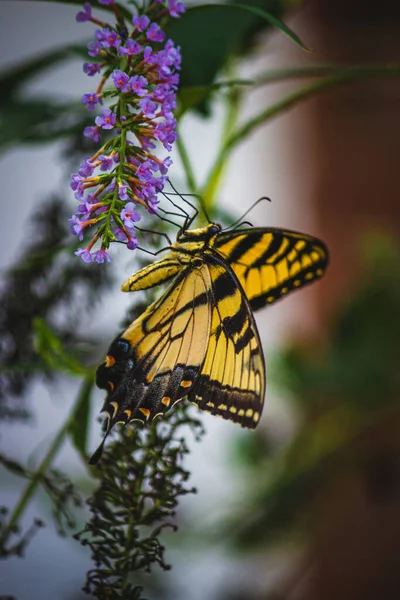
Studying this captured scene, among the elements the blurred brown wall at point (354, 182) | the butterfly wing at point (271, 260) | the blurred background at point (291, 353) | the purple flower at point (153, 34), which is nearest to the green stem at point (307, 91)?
the blurred background at point (291, 353)

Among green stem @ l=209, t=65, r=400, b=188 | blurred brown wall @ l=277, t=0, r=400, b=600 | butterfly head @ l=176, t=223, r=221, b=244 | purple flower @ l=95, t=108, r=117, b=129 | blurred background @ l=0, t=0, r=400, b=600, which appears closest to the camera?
purple flower @ l=95, t=108, r=117, b=129

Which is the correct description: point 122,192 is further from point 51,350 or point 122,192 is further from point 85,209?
point 51,350

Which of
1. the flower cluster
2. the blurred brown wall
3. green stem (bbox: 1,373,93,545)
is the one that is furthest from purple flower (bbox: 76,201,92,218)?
the blurred brown wall

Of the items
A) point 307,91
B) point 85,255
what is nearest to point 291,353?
point 307,91

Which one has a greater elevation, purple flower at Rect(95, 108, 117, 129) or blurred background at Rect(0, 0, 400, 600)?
blurred background at Rect(0, 0, 400, 600)

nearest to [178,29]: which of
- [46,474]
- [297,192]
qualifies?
[46,474]

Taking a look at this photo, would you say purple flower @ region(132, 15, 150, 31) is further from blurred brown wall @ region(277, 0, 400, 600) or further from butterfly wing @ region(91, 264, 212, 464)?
blurred brown wall @ region(277, 0, 400, 600)

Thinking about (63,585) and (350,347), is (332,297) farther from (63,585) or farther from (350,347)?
(63,585)
